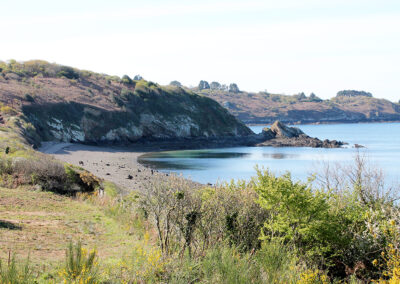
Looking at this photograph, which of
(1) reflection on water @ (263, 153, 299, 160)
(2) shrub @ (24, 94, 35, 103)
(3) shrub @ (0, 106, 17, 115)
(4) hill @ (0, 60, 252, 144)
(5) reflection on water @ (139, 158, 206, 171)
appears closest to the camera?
(5) reflection on water @ (139, 158, 206, 171)

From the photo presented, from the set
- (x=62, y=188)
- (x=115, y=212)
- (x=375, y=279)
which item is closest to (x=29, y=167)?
(x=62, y=188)

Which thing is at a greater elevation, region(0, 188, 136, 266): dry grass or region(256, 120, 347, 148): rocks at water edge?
region(256, 120, 347, 148): rocks at water edge

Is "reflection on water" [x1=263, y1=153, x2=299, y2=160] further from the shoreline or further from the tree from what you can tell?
the tree

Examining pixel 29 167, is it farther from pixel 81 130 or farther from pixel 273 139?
pixel 273 139

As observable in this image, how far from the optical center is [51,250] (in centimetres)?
1080

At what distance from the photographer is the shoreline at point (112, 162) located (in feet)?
124

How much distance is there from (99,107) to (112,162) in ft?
128

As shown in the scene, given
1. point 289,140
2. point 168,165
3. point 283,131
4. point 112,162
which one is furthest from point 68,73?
point 168,165

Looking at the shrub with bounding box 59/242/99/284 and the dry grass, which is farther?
the dry grass

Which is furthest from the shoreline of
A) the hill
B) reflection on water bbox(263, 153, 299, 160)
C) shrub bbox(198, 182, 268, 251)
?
reflection on water bbox(263, 153, 299, 160)

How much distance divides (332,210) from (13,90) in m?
81.1

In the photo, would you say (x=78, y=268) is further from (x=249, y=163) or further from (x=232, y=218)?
(x=249, y=163)

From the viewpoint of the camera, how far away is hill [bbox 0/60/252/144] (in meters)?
76.8

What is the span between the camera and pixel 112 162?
184 feet
